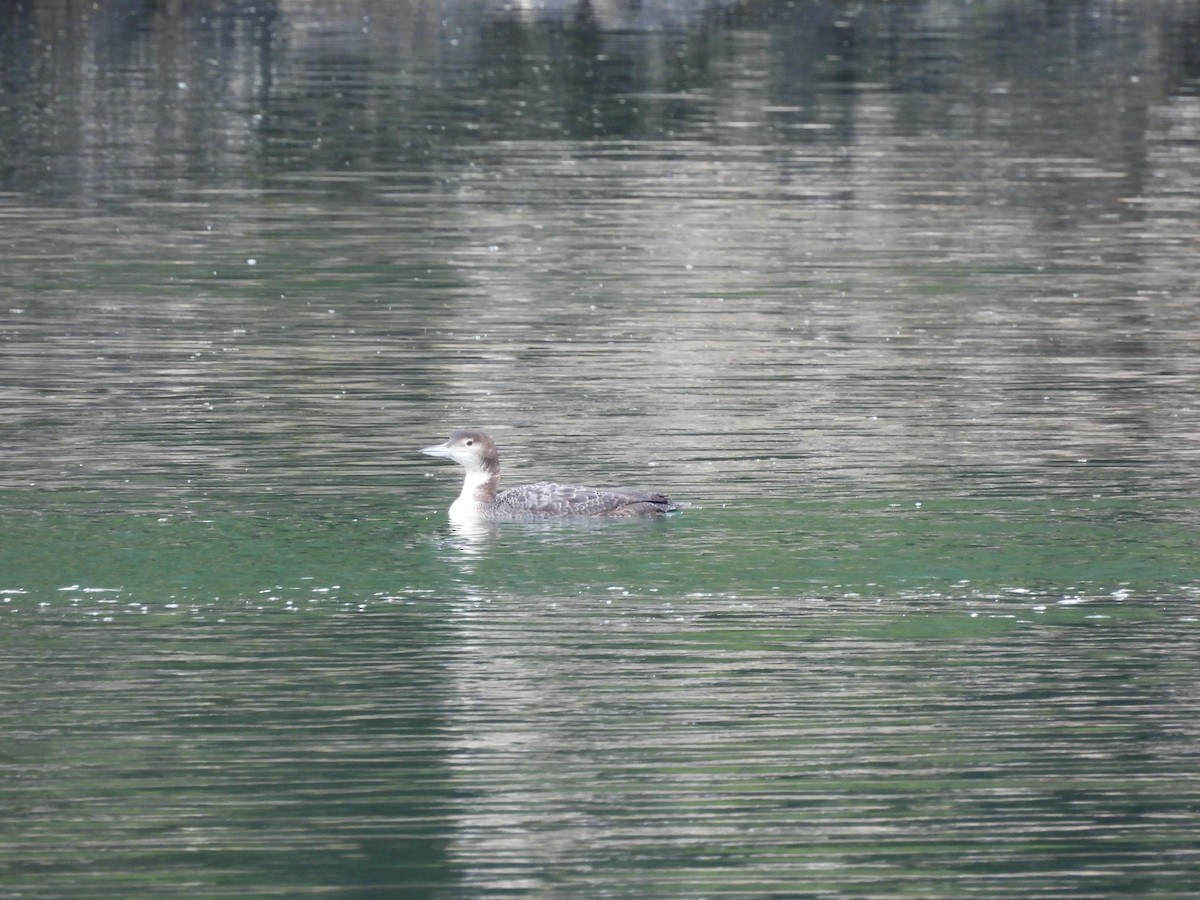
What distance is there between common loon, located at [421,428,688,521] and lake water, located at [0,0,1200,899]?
0.75 ft

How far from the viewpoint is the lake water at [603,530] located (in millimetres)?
10680

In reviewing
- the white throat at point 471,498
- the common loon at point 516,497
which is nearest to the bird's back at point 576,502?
the common loon at point 516,497

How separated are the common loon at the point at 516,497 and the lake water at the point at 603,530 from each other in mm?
228

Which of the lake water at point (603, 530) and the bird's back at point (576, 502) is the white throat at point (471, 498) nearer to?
the bird's back at point (576, 502)

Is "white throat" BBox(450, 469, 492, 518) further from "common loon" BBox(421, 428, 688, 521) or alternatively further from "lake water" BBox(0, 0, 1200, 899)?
"lake water" BBox(0, 0, 1200, 899)

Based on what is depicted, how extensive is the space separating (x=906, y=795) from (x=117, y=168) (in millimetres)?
28427

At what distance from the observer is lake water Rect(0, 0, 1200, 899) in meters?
10.7

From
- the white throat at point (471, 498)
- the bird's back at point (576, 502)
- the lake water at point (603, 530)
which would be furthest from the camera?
the white throat at point (471, 498)

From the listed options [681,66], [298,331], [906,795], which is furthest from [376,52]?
[906,795]

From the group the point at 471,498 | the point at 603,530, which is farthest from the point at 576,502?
the point at 471,498

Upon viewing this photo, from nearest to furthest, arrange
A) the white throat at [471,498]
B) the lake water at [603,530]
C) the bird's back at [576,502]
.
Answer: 1. the lake water at [603,530]
2. the bird's back at [576,502]
3. the white throat at [471,498]

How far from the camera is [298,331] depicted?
2420 cm

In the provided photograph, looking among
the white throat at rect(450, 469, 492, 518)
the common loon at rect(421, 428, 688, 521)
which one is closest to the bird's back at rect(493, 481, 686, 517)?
the common loon at rect(421, 428, 688, 521)

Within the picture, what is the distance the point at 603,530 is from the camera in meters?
16.0
